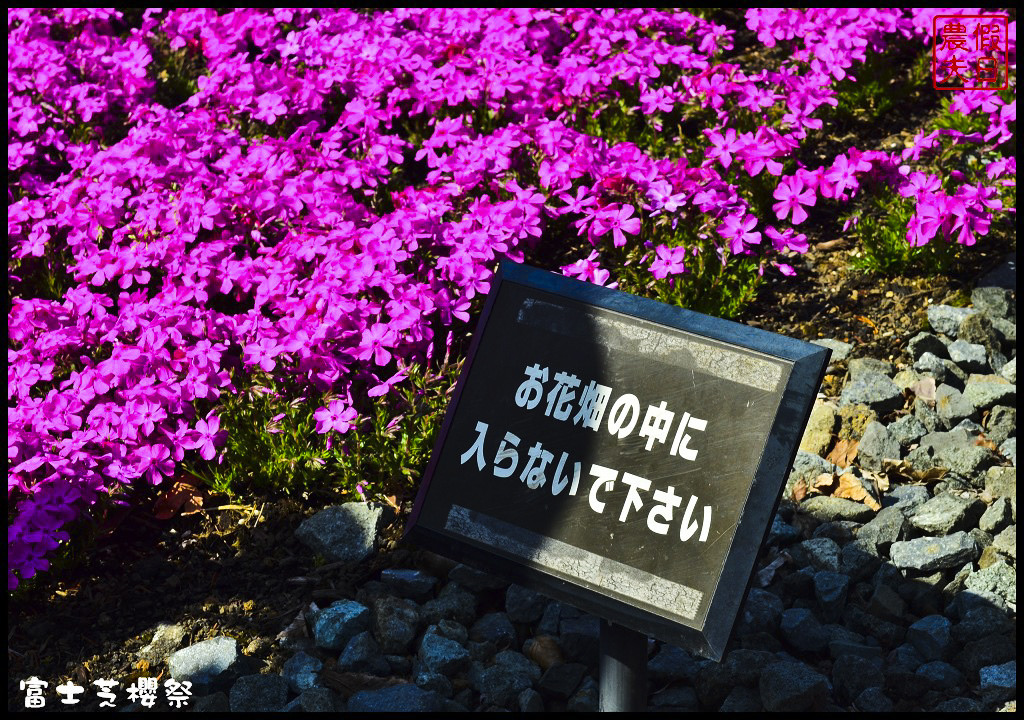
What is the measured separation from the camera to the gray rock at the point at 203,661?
9.91 feet

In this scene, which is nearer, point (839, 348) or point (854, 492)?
point (854, 492)

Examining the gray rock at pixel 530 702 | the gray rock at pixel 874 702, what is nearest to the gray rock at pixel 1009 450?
the gray rock at pixel 874 702

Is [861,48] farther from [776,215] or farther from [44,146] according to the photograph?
[44,146]

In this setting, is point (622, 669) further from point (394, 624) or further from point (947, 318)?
point (947, 318)

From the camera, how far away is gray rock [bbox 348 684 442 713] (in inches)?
110

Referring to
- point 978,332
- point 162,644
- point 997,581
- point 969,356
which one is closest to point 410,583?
point 162,644

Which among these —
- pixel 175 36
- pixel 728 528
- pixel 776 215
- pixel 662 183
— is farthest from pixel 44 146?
pixel 728 528

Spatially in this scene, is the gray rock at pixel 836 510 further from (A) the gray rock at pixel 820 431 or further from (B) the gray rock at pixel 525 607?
(B) the gray rock at pixel 525 607

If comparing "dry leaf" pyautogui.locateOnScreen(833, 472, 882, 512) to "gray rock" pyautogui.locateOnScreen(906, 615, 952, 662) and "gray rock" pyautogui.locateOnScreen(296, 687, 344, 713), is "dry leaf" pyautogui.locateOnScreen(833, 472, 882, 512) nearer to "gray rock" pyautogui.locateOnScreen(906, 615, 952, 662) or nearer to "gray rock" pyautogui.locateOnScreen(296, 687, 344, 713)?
"gray rock" pyautogui.locateOnScreen(906, 615, 952, 662)

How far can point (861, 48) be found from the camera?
4.97m

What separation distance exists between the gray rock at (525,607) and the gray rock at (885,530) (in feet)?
3.39

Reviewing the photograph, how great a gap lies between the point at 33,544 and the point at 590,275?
208cm

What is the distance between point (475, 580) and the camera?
3312 millimetres

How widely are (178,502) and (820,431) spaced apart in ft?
7.40
